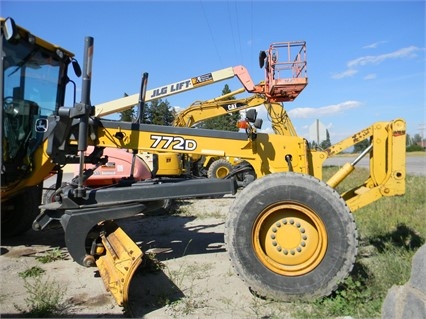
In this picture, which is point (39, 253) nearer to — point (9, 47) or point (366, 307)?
point (9, 47)

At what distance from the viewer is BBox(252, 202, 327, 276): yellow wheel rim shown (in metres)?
3.83

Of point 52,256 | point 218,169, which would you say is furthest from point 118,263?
point 218,169

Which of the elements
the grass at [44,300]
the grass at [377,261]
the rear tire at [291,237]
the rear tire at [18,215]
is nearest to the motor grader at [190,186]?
the rear tire at [291,237]

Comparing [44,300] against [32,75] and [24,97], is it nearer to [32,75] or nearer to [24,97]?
[24,97]

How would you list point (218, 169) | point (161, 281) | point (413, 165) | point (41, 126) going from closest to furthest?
1. point (161, 281)
2. point (41, 126)
3. point (218, 169)
4. point (413, 165)

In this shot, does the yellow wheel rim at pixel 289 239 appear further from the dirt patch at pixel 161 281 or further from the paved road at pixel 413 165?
the paved road at pixel 413 165

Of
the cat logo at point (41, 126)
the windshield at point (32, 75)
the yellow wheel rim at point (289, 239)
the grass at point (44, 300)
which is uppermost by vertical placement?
the windshield at point (32, 75)

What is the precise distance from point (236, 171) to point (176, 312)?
213 centimetres

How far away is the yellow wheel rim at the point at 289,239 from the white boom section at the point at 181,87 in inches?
287

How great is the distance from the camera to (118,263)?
12.7 ft

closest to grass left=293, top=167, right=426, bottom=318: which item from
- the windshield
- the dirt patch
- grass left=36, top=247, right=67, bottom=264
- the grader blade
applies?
the dirt patch

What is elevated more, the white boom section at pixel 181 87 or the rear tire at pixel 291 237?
the white boom section at pixel 181 87

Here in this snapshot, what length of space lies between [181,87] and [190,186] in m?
7.62

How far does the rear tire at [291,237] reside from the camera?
3711mm
